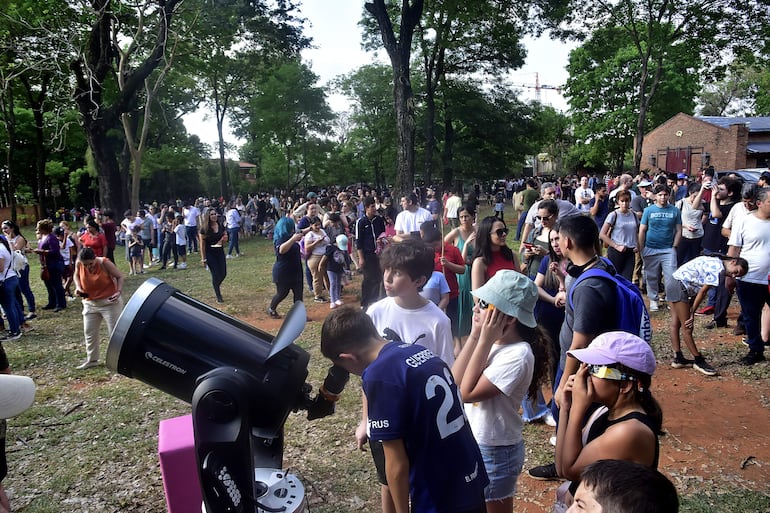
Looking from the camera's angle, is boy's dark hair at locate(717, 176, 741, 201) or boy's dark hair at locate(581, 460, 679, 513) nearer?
boy's dark hair at locate(581, 460, 679, 513)

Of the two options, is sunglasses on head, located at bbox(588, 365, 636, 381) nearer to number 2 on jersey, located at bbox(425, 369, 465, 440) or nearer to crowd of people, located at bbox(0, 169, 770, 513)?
crowd of people, located at bbox(0, 169, 770, 513)

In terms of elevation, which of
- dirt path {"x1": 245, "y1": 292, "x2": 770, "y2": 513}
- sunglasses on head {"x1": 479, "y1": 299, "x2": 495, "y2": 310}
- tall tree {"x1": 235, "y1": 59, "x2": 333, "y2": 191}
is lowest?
dirt path {"x1": 245, "y1": 292, "x2": 770, "y2": 513}

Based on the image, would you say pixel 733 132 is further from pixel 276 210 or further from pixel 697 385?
pixel 697 385

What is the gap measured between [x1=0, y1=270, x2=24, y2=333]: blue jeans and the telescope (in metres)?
7.35

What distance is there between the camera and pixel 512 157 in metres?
31.8

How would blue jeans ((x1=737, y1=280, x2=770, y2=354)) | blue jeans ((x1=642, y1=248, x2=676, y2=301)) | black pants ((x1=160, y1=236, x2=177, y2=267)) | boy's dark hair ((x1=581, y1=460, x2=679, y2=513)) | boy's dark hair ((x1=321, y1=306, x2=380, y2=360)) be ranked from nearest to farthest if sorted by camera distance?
boy's dark hair ((x1=581, y1=460, x2=679, y2=513))
boy's dark hair ((x1=321, y1=306, x2=380, y2=360))
blue jeans ((x1=737, y1=280, x2=770, y2=354))
blue jeans ((x1=642, y1=248, x2=676, y2=301))
black pants ((x1=160, y1=236, x2=177, y2=267))

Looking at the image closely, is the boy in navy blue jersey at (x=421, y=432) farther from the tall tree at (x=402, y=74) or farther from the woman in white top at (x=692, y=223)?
the tall tree at (x=402, y=74)

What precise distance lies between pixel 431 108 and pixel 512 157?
7298 millimetres

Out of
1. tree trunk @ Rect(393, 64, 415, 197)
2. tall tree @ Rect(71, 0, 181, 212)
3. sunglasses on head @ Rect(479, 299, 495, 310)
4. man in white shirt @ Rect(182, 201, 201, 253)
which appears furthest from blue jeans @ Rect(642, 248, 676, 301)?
tall tree @ Rect(71, 0, 181, 212)

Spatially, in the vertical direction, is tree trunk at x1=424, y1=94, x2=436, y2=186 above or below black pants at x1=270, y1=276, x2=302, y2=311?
above

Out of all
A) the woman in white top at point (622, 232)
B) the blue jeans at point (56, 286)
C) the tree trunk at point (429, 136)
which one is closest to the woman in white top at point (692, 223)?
the woman in white top at point (622, 232)

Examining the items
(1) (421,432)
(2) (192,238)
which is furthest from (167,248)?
(1) (421,432)

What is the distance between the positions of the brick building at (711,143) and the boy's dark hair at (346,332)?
1546 inches

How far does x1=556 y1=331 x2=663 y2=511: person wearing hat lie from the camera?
5.98ft
